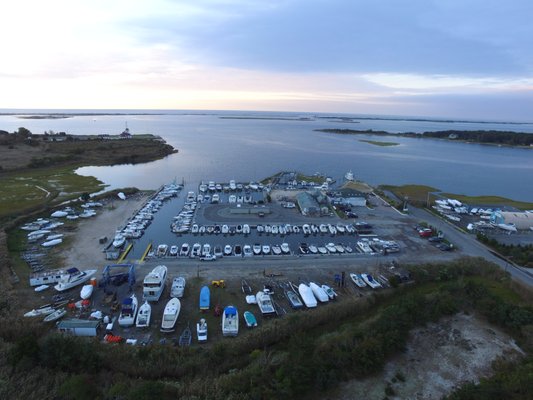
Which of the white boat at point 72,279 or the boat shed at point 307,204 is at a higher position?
the boat shed at point 307,204

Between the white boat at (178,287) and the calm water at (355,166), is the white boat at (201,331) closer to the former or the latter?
the white boat at (178,287)

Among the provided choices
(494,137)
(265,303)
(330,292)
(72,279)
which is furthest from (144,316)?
(494,137)

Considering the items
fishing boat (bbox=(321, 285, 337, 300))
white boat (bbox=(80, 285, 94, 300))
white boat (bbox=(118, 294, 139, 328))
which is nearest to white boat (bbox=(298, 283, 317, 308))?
fishing boat (bbox=(321, 285, 337, 300))

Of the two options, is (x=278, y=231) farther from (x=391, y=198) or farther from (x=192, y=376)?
(x=391, y=198)

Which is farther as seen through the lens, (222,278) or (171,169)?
(171,169)

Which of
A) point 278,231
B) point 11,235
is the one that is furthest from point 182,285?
point 11,235

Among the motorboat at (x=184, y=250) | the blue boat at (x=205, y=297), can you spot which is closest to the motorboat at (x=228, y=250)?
the motorboat at (x=184, y=250)

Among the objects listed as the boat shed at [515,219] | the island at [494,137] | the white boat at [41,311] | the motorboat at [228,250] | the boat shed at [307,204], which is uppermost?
the island at [494,137]

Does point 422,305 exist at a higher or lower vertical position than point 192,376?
higher
